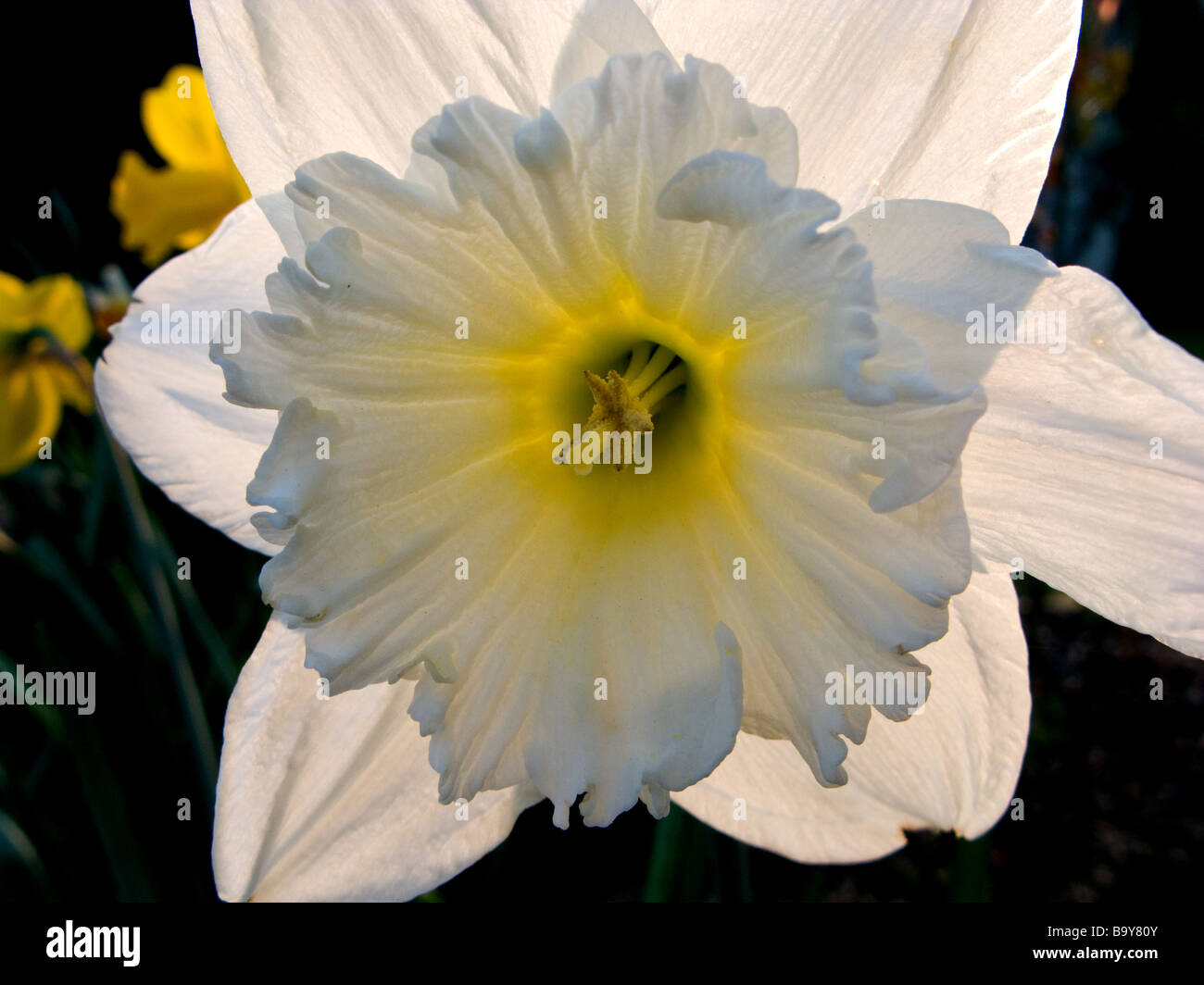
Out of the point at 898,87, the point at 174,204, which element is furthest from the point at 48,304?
the point at 898,87

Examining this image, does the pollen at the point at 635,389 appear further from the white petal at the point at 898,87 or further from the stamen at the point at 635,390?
the white petal at the point at 898,87

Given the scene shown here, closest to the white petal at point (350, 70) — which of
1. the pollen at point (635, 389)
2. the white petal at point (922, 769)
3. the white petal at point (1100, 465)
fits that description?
the pollen at point (635, 389)

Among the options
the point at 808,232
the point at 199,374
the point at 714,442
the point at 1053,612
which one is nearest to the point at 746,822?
the point at 714,442

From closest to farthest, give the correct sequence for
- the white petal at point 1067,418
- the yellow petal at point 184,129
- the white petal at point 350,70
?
the white petal at point 1067,418 → the white petal at point 350,70 → the yellow petal at point 184,129

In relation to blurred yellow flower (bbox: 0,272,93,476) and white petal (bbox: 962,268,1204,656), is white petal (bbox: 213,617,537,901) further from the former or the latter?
blurred yellow flower (bbox: 0,272,93,476)

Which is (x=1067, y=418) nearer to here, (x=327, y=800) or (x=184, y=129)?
(x=327, y=800)

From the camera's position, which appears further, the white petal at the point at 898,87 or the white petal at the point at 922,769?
the white petal at the point at 922,769

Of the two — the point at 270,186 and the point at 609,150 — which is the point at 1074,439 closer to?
the point at 609,150
